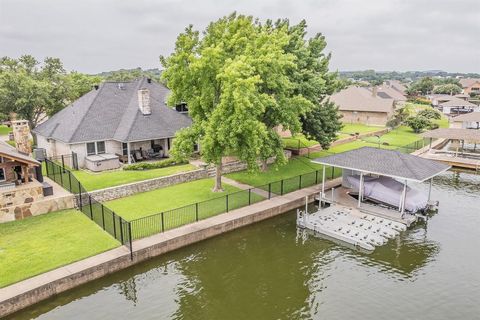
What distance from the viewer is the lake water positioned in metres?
13.9

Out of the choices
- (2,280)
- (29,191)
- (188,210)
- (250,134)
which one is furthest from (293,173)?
(2,280)

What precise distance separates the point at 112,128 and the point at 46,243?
1569 centimetres

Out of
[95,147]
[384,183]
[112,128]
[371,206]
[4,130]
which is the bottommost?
[371,206]

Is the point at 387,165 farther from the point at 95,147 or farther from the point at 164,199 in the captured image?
the point at 95,147

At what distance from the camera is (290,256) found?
1825 cm

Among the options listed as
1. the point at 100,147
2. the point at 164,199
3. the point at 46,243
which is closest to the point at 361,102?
the point at 100,147

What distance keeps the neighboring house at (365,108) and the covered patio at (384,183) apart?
3849 cm

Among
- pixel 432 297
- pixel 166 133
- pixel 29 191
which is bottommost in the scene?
pixel 432 297

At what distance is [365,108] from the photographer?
6319 cm

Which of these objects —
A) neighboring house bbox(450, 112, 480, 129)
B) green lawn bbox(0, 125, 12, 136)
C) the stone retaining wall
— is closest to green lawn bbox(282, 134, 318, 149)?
the stone retaining wall

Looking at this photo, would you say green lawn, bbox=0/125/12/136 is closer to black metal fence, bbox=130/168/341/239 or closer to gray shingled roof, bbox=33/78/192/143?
gray shingled roof, bbox=33/78/192/143

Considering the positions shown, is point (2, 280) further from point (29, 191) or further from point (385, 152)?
point (385, 152)

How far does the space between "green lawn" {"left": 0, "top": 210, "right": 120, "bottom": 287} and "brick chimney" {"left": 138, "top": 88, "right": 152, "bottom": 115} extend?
13.9 meters

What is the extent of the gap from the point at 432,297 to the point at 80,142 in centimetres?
2557
